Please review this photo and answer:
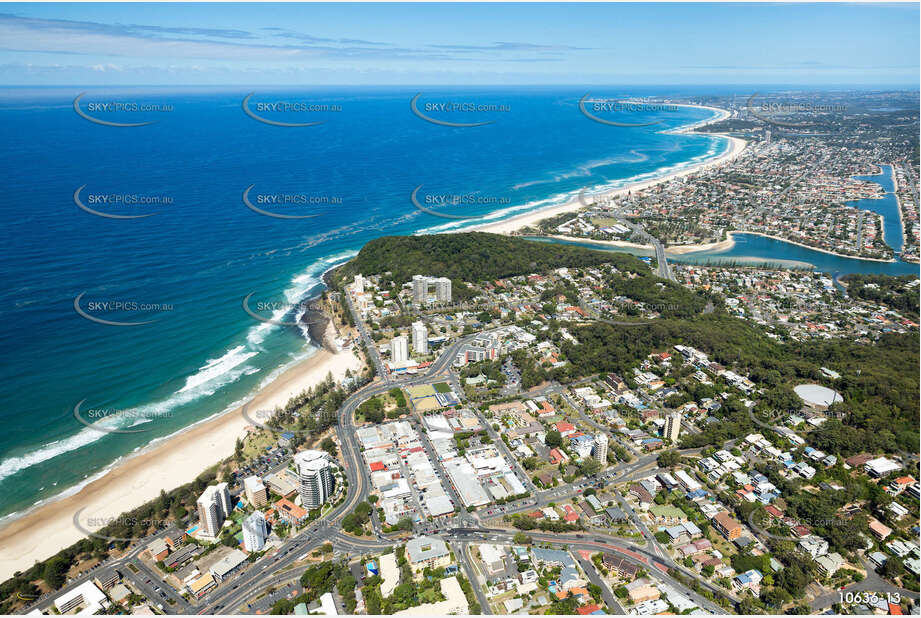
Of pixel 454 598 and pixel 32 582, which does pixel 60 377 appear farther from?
pixel 454 598

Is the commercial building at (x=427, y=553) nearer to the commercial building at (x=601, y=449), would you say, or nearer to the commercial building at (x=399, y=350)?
the commercial building at (x=601, y=449)

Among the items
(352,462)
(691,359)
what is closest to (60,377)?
(352,462)

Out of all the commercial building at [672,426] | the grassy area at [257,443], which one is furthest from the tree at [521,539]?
the grassy area at [257,443]

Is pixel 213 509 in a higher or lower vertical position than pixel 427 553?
higher

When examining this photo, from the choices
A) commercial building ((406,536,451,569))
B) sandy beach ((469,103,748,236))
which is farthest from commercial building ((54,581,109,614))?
sandy beach ((469,103,748,236))

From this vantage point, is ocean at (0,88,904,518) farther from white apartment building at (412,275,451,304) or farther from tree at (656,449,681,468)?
tree at (656,449,681,468)

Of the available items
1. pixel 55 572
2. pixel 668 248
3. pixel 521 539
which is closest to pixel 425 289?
pixel 521 539

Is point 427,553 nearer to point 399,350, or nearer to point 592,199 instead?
point 399,350
